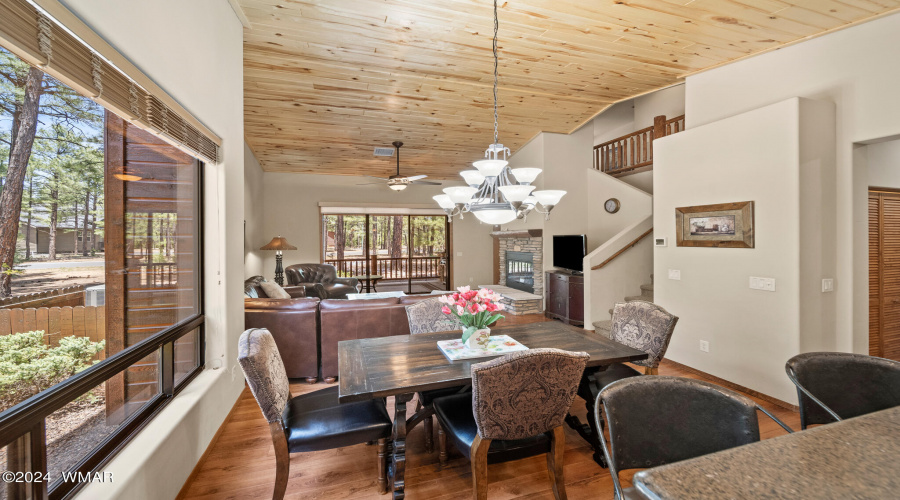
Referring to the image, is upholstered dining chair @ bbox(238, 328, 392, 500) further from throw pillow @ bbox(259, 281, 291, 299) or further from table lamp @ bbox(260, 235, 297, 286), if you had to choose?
table lamp @ bbox(260, 235, 297, 286)

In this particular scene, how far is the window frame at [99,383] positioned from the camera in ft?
3.51

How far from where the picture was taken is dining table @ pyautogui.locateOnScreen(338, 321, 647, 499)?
173cm

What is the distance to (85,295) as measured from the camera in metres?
1.40

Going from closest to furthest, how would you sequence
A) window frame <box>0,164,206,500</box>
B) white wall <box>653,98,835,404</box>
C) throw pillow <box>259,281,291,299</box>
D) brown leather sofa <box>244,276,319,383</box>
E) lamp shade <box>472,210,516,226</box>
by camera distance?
window frame <box>0,164,206,500</box> → lamp shade <box>472,210,516,226</box> → white wall <box>653,98,835,404</box> → brown leather sofa <box>244,276,319,383</box> → throw pillow <box>259,281,291,299</box>

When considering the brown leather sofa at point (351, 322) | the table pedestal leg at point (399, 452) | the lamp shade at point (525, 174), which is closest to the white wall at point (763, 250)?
the lamp shade at point (525, 174)

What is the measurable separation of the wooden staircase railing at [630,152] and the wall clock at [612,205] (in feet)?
2.20

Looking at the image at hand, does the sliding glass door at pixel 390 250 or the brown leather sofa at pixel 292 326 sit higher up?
the sliding glass door at pixel 390 250

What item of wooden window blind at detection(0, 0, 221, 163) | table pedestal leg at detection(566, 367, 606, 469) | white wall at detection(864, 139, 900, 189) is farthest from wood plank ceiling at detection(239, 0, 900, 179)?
table pedestal leg at detection(566, 367, 606, 469)

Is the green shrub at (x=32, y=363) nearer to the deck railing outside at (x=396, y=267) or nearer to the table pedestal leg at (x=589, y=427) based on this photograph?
the table pedestal leg at (x=589, y=427)

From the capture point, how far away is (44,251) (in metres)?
1.17

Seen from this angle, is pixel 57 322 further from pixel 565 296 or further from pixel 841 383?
pixel 565 296

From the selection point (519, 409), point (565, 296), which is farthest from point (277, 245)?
point (519, 409)

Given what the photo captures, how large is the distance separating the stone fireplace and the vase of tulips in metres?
4.21

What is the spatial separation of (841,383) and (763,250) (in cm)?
201
